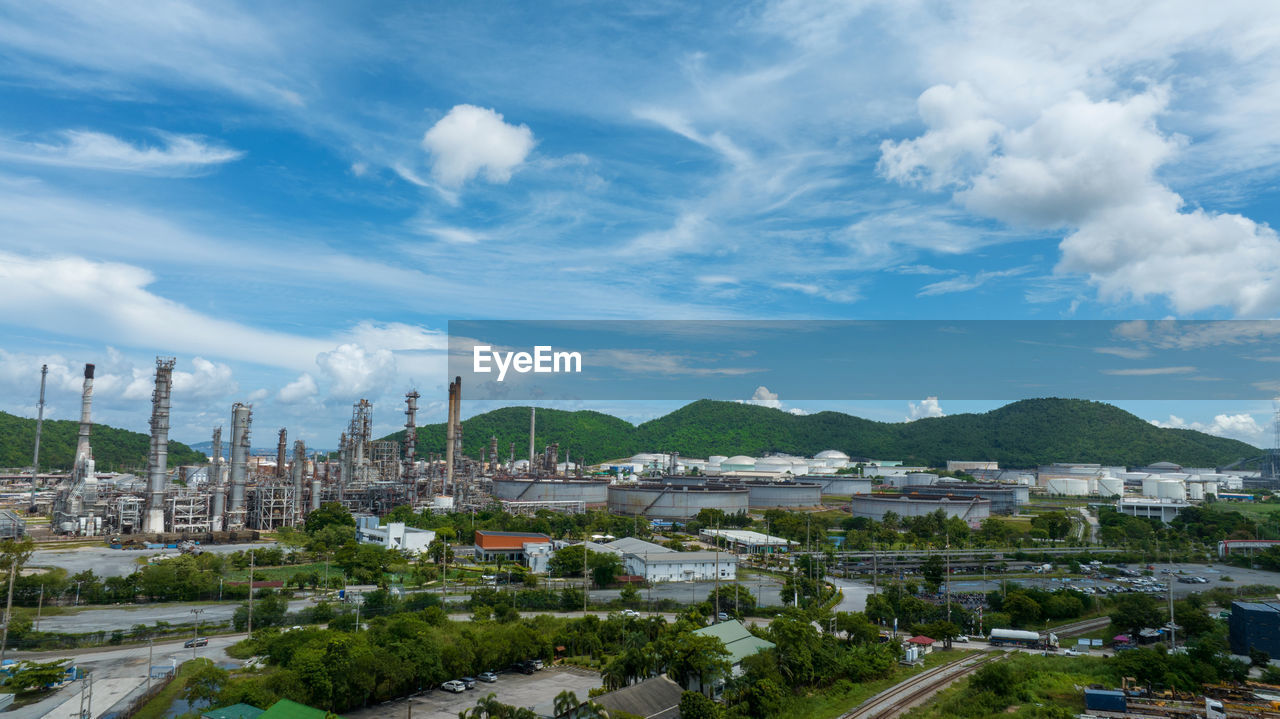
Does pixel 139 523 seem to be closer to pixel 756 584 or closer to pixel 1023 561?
pixel 756 584

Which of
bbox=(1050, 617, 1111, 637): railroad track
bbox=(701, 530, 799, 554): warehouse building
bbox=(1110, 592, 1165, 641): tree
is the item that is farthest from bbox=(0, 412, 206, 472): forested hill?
bbox=(1110, 592, 1165, 641): tree

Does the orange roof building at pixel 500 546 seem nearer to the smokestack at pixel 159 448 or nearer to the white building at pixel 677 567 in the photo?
Result: the white building at pixel 677 567

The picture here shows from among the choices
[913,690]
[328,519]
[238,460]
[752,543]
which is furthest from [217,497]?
[913,690]

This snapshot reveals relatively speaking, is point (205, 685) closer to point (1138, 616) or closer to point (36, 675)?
point (36, 675)

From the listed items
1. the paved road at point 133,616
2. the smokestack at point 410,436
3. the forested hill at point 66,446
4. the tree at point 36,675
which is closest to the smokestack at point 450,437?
the smokestack at point 410,436

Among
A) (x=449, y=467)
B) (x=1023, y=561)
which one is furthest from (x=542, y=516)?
(x=1023, y=561)

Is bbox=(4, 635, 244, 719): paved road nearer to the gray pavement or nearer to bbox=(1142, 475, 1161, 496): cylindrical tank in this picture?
the gray pavement
